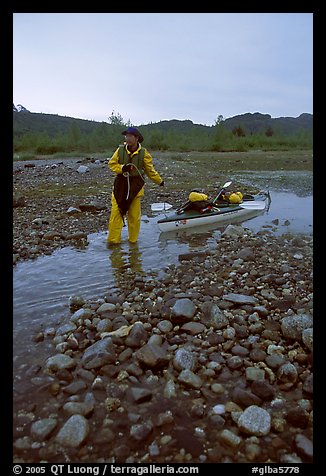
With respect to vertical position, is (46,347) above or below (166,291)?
below

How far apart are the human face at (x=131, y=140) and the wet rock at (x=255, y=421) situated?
5.13m

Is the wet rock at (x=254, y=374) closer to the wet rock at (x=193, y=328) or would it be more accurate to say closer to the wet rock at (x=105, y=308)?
the wet rock at (x=193, y=328)

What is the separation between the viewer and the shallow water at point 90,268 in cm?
395

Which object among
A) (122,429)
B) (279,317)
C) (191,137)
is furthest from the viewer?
(191,137)

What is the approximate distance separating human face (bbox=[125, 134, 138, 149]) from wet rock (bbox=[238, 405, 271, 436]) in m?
5.13

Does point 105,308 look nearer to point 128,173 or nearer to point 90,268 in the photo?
point 90,268

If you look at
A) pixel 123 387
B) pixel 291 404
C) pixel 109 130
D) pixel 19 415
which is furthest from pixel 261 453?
Result: pixel 109 130

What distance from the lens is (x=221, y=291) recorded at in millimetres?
4277

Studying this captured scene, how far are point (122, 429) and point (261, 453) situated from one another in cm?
90

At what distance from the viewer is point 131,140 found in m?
6.38

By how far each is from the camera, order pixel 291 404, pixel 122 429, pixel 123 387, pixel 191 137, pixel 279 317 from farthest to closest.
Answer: pixel 191 137 < pixel 279 317 < pixel 123 387 < pixel 291 404 < pixel 122 429

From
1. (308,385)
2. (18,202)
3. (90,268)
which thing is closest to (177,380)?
(308,385)

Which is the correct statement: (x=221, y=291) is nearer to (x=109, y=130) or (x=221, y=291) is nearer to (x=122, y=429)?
(x=122, y=429)

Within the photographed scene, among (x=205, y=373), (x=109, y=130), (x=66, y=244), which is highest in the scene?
(x=109, y=130)
